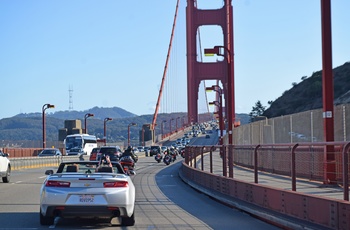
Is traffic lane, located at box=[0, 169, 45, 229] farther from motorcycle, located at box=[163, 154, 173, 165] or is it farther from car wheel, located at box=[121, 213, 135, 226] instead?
motorcycle, located at box=[163, 154, 173, 165]

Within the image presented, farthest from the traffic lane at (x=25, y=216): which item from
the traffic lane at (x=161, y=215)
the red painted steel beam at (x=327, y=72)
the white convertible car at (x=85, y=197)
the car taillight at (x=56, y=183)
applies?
the red painted steel beam at (x=327, y=72)

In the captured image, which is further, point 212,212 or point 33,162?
point 33,162

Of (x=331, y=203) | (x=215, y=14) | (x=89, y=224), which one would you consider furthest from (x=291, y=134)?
(x=215, y=14)

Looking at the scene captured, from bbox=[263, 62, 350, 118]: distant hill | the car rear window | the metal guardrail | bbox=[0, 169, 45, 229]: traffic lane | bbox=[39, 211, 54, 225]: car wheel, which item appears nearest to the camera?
bbox=[39, 211, 54, 225]: car wheel

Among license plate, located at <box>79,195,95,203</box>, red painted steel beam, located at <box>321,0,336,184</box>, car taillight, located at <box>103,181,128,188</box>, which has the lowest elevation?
license plate, located at <box>79,195,95,203</box>

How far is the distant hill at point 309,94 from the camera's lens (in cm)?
6754

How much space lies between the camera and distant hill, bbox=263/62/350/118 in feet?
222

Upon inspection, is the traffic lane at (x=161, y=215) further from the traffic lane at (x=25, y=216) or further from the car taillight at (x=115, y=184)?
the car taillight at (x=115, y=184)

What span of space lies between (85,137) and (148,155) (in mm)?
10209

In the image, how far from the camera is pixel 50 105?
62.1 metres

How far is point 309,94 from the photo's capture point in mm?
73125

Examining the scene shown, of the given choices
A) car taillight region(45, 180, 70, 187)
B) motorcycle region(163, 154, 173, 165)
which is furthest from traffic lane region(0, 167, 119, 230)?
motorcycle region(163, 154, 173, 165)

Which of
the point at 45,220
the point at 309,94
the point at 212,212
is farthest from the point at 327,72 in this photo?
the point at 309,94

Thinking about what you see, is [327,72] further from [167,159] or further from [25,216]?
[167,159]
